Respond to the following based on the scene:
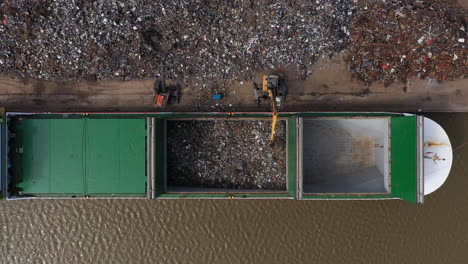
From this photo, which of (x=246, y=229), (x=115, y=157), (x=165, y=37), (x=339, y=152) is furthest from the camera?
(x=246, y=229)

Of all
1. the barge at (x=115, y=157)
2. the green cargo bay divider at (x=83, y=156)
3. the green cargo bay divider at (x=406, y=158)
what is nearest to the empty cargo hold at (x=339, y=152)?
the barge at (x=115, y=157)

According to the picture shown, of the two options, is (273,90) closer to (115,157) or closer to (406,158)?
(406,158)

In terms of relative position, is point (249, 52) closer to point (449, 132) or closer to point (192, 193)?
point (192, 193)

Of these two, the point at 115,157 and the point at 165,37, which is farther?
the point at 165,37

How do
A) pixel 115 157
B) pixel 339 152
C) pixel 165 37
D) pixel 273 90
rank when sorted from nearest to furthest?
pixel 115 157
pixel 273 90
pixel 165 37
pixel 339 152

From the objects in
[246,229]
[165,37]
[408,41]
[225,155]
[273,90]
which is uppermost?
[165,37]

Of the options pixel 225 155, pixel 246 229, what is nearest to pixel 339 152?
pixel 225 155

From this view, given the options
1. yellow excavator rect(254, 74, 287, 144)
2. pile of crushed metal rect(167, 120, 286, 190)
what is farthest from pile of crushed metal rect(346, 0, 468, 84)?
pile of crushed metal rect(167, 120, 286, 190)
